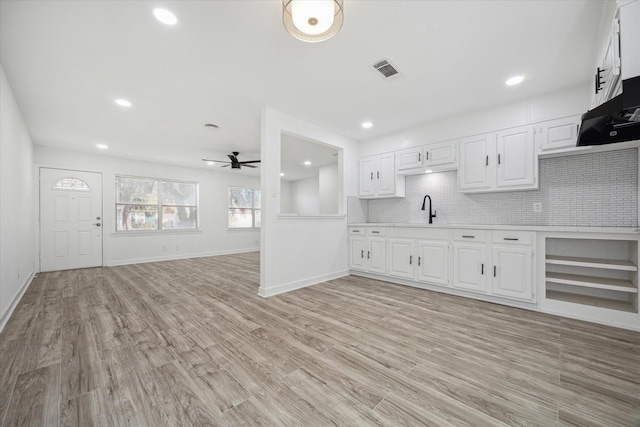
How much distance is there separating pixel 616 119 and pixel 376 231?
286 cm

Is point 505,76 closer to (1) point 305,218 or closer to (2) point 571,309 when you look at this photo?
(2) point 571,309

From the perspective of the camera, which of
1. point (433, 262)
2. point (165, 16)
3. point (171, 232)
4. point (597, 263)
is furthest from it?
point (171, 232)

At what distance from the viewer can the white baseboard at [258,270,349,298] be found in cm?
336

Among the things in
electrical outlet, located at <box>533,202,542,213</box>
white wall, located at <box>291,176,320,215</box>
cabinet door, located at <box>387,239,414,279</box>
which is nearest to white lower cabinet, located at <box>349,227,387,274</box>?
cabinet door, located at <box>387,239,414,279</box>

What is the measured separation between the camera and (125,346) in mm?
2059

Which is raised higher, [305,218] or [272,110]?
[272,110]

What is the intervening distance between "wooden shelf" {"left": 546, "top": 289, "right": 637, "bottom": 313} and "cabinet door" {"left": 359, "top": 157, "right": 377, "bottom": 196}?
2.73 meters

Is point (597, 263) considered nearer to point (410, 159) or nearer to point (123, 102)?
point (410, 159)

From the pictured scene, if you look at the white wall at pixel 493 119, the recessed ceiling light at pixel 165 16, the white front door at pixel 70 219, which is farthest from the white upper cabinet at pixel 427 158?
the white front door at pixel 70 219

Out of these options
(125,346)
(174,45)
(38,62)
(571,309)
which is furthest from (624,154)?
(38,62)

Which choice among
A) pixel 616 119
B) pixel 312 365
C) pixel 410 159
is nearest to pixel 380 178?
pixel 410 159

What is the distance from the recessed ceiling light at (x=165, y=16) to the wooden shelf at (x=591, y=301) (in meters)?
4.41

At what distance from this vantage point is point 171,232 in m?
6.73

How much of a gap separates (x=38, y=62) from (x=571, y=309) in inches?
230
